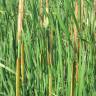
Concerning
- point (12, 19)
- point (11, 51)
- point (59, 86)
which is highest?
point (12, 19)

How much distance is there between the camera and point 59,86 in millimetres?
1017

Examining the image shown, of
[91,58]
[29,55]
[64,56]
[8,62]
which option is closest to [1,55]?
[8,62]

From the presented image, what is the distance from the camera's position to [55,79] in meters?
1.02

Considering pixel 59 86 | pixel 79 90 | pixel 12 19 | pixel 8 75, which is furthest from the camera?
pixel 12 19

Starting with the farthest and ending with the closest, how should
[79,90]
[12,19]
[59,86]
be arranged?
1. [12,19]
2. [59,86]
3. [79,90]

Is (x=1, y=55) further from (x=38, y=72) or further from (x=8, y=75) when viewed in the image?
(x=38, y=72)

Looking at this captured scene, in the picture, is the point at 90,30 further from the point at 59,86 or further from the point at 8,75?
the point at 8,75

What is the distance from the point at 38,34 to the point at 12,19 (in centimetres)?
15

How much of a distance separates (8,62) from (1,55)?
0.19 ft

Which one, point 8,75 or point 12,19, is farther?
point 12,19

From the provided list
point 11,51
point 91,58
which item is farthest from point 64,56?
point 11,51

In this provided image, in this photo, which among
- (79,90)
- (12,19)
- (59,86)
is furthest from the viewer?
(12,19)

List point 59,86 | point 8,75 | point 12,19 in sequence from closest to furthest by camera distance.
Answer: point 59,86, point 8,75, point 12,19

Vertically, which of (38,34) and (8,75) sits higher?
(38,34)
